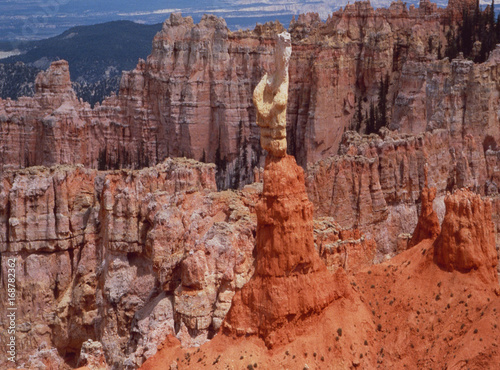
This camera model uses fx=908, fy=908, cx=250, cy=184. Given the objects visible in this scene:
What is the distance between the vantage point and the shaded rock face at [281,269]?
1099 inches

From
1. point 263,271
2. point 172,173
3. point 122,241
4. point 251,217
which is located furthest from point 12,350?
point 263,271

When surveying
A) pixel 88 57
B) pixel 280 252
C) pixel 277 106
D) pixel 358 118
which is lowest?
pixel 358 118

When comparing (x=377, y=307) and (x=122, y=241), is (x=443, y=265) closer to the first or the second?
(x=377, y=307)

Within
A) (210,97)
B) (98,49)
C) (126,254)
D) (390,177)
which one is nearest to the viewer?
(126,254)

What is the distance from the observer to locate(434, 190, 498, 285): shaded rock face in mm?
29806

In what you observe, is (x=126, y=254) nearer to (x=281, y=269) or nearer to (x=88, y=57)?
(x=281, y=269)

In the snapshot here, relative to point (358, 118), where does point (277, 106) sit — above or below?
above

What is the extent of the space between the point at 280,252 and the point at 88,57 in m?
75.9

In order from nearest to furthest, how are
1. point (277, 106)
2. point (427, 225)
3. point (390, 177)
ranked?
point (277, 106), point (427, 225), point (390, 177)

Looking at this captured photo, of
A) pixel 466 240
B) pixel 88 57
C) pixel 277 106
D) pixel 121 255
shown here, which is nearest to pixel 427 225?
pixel 466 240

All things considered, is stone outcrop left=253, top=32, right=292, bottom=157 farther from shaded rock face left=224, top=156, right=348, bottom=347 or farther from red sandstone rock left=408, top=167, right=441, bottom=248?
red sandstone rock left=408, top=167, right=441, bottom=248

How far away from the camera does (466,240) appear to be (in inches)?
1171

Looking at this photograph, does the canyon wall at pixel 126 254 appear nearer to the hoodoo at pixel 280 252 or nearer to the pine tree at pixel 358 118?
the hoodoo at pixel 280 252

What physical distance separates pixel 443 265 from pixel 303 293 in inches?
210
